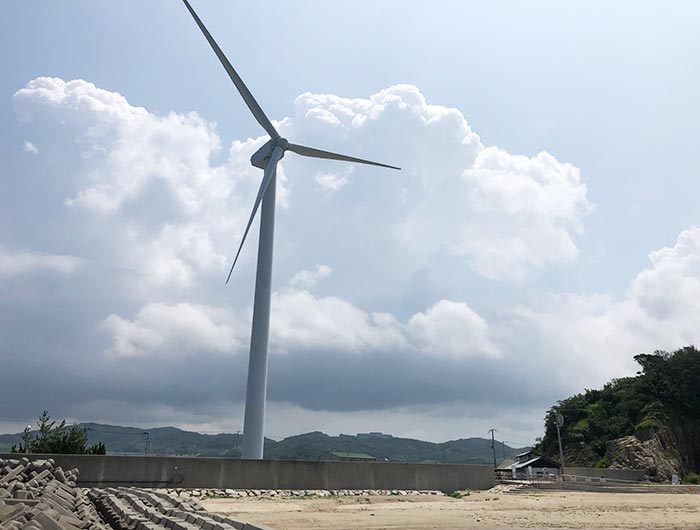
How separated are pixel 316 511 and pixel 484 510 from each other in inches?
249

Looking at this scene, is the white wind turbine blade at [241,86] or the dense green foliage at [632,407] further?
the dense green foliage at [632,407]

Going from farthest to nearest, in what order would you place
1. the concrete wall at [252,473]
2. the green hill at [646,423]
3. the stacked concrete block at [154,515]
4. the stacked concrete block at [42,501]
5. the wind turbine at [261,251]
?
the green hill at [646,423], the wind turbine at [261,251], the concrete wall at [252,473], the stacked concrete block at [154,515], the stacked concrete block at [42,501]

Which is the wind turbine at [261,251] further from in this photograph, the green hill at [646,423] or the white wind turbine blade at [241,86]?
the green hill at [646,423]

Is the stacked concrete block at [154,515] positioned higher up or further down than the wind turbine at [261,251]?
further down

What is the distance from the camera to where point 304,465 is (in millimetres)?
24969

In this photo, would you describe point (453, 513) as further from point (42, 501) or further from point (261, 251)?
point (261, 251)

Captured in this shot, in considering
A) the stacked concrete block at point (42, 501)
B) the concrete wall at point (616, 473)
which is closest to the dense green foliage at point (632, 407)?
the concrete wall at point (616, 473)

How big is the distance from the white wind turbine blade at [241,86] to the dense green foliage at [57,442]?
24572 mm

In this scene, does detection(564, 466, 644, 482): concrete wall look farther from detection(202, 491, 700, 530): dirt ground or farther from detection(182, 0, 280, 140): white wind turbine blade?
detection(182, 0, 280, 140): white wind turbine blade

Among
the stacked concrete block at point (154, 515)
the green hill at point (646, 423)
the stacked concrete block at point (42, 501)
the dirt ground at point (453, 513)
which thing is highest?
the green hill at point (646, 423)

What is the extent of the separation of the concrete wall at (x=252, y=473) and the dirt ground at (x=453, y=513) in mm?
1530

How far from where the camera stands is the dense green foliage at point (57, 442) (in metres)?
36.0

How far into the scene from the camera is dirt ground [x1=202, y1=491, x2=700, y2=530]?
51.3 ft

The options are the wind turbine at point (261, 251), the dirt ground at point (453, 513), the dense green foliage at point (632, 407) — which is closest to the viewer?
the dirt ground at point (453, 513)
